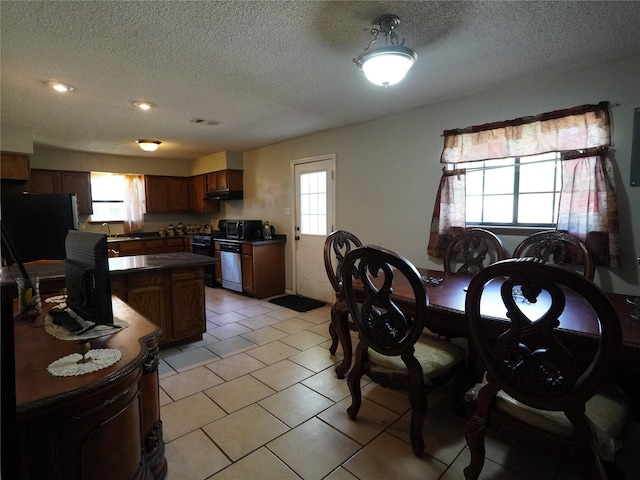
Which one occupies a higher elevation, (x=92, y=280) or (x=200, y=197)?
(x=200, y=197)

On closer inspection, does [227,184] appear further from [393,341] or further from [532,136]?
[393,341]

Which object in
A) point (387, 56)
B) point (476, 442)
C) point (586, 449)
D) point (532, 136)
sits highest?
point (387, 56)

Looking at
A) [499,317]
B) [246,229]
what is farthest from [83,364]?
[246,229]

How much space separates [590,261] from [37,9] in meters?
3.68

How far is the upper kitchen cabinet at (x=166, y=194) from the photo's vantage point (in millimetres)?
6434

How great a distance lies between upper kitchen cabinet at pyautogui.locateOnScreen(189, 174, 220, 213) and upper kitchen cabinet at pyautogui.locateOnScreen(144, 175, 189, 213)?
132 mm

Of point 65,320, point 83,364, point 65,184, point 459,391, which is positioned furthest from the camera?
point 65,184

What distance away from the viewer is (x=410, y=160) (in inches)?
139

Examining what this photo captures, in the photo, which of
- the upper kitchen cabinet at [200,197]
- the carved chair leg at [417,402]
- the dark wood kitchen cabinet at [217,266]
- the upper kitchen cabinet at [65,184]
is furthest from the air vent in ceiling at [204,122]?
the carved chair leg at [417,402]

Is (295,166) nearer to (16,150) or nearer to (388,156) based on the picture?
(388,156)

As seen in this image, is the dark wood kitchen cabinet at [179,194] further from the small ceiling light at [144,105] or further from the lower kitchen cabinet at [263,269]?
the small ceiling light at [144,105]

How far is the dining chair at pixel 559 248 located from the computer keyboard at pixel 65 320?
2.88m

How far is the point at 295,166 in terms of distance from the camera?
495 centimetres

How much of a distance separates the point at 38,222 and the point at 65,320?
82.4 inches
